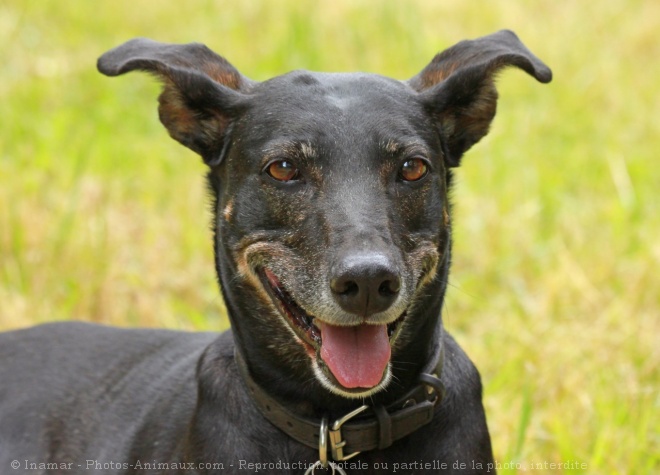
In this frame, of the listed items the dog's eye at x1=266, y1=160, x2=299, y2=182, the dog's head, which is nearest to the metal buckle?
the dog's head

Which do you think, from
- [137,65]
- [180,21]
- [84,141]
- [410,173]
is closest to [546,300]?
[410,173]

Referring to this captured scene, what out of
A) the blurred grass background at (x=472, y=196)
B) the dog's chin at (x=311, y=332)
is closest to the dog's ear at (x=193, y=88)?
the dog's chin at (x=311, y=332)

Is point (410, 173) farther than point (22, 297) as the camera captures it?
No

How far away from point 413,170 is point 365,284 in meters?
0.58

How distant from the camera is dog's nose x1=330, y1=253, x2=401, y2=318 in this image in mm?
3033

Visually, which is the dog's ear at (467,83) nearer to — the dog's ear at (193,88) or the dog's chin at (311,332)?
the dog's ear at (193,88)

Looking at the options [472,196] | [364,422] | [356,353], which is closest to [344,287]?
[356,353]

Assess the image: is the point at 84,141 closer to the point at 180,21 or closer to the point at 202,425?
the point at 180,21

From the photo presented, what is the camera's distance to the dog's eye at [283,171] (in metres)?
3.42

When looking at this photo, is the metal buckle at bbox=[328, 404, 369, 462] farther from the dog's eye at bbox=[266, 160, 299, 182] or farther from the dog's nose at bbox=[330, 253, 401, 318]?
the dog's eye at bbox=[266, 160, 299, 182]

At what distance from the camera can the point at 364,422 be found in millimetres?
3340

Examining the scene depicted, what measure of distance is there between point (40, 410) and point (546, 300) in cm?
292

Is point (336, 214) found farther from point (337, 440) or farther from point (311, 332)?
point (337, 440)

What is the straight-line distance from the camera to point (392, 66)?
8922 millimetres
